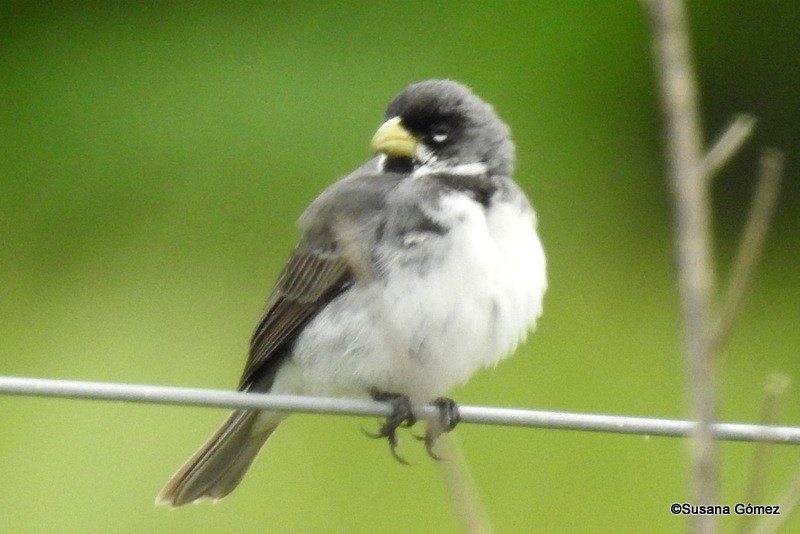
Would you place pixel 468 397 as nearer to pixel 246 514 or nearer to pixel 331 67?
pixel 246 514

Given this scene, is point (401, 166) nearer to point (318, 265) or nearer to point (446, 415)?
point (318, 265)

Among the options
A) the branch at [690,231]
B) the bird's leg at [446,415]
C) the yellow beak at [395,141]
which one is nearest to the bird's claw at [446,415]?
the bird's leg at [446,415]

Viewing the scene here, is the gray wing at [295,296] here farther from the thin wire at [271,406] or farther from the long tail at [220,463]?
the thin wire at [271,406]

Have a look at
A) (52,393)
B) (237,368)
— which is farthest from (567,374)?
(52,393)

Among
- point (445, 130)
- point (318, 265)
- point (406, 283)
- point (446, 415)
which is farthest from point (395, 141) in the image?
point (446, 415)

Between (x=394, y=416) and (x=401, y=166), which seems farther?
(x=401, y=166)

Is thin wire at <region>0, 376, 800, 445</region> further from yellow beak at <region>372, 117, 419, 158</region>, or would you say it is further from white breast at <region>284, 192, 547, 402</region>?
yellow beak at <region>372, 117, 419, 158</region>

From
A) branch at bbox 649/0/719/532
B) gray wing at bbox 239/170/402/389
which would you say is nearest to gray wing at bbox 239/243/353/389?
gray wing at bbox 239/170/402/389
